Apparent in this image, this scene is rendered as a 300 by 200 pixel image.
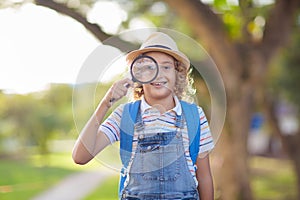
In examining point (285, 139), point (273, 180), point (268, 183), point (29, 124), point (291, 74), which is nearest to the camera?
point (285, 139)

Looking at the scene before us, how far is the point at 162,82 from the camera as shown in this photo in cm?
157

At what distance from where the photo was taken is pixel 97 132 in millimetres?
1553

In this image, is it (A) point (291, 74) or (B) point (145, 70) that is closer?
(B) point (145, 70)

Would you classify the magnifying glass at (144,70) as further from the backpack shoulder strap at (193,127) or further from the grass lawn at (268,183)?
the grass lawn at (268,183)

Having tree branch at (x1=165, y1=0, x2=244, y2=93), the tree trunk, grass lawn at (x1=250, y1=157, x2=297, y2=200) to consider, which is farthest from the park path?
tree branch at (x1=165, y1=0, x2=244, y2=93)

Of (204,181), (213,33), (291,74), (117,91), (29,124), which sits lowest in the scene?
(204,181)

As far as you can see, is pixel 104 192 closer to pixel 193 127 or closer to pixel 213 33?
pixel 213 33

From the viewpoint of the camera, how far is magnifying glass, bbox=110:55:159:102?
5.11ft

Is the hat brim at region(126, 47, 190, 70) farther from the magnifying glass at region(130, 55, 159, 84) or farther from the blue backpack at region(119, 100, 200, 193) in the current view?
the blue backpack at region(119, 100, 200, 193)

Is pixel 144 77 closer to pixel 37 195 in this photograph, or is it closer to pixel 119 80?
pixel 119 80

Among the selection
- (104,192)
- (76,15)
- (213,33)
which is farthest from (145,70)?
(104,192)

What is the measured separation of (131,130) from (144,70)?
16cm

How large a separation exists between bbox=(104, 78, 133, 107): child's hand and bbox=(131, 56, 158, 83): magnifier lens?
0.03 metres

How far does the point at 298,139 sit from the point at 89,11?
609 centimetres
